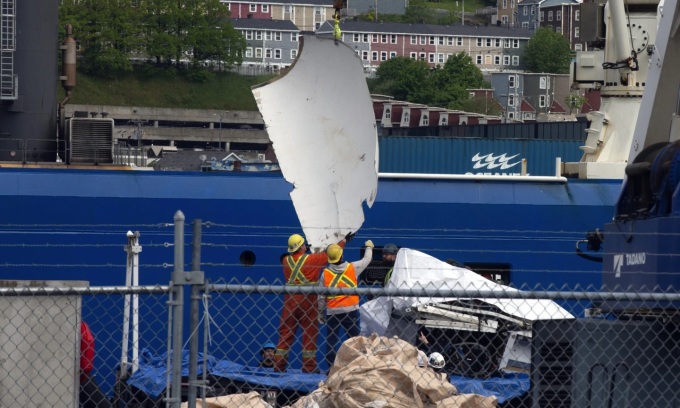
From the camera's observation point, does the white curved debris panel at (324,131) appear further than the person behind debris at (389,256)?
No

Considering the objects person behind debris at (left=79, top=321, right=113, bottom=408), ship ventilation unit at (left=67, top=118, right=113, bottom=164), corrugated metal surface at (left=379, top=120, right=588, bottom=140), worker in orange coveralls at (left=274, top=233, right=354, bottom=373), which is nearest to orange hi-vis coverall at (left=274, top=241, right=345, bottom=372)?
worker in orange coveralls at (left=274, top=233, right=354, bottom=373)

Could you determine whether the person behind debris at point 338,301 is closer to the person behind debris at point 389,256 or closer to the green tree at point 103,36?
the person behind debris at point 389,256

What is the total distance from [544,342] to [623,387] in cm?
106

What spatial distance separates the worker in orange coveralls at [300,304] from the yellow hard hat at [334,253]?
1.39 ft

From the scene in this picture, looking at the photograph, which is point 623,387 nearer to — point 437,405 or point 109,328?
point 437,405

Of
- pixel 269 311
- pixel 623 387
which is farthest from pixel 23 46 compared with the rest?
pixel 623 387

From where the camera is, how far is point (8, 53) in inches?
716

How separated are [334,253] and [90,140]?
18.6ft

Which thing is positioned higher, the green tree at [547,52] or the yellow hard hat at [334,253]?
the green tree at [547,52]

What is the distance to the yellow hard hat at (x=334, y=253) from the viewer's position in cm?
1360

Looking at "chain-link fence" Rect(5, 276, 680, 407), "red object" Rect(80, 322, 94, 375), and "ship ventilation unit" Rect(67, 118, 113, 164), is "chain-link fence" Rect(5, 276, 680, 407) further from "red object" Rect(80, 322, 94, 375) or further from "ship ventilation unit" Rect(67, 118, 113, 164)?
"ship ventilation unit" Rect(67, 118, 113, 164)

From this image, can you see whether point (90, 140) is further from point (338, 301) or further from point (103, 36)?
point (103, 36)

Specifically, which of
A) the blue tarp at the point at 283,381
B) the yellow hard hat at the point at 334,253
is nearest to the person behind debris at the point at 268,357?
the blue tarp at the point at 283,381

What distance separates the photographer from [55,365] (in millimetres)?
8359
